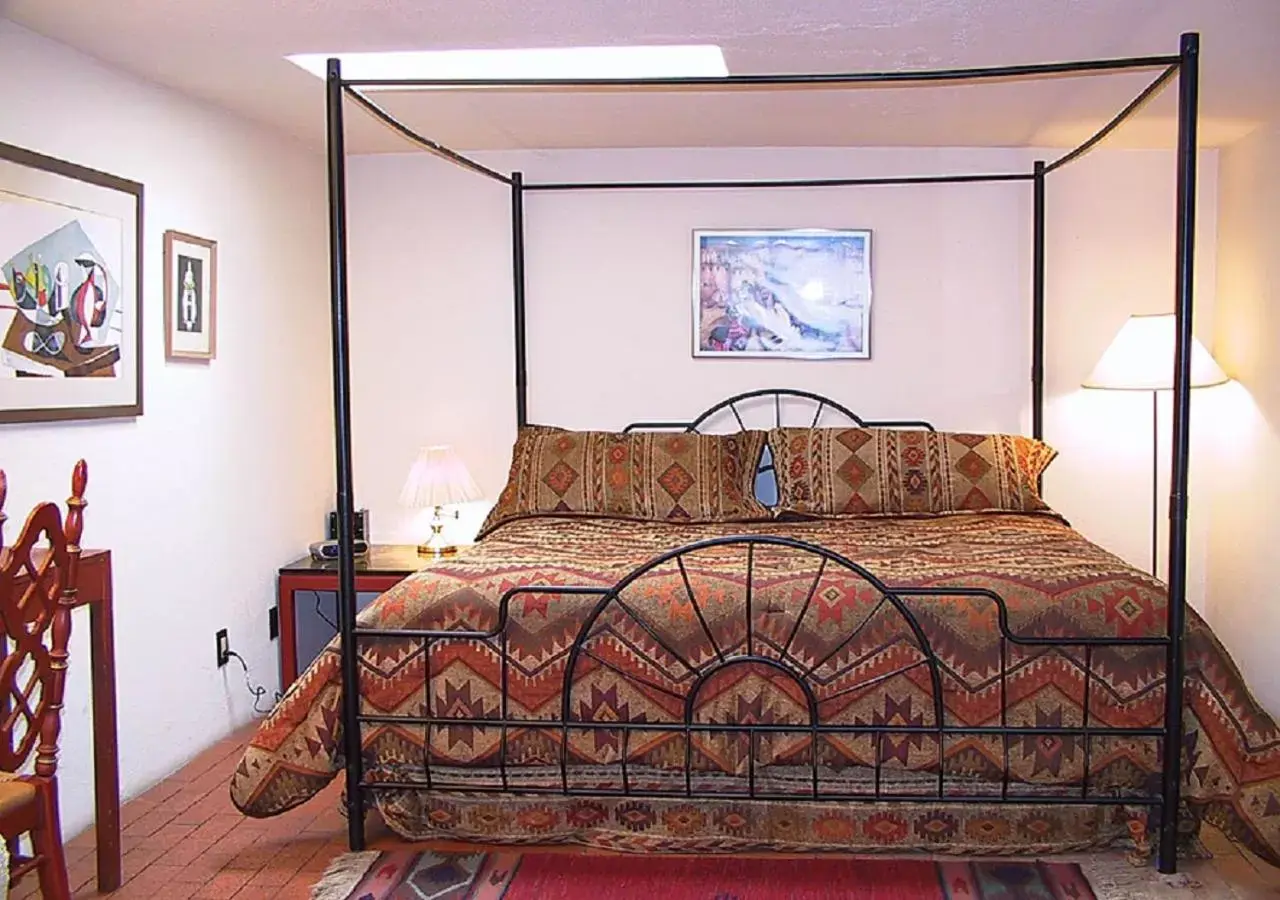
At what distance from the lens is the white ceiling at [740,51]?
2.79 meters

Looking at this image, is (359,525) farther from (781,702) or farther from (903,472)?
(781,702)

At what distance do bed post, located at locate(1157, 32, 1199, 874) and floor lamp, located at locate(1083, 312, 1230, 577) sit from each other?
1555 mm

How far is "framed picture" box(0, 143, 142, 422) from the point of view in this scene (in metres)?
2.85

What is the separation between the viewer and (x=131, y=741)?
3.36m

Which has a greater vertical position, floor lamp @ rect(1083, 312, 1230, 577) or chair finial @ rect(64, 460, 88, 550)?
floor lamp @ rect(1083, 312, 1230, 577)

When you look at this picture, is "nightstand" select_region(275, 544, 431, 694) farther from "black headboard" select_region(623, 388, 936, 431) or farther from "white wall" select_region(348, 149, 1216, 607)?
"black headboard" select_region(623, 388, 936, 431)

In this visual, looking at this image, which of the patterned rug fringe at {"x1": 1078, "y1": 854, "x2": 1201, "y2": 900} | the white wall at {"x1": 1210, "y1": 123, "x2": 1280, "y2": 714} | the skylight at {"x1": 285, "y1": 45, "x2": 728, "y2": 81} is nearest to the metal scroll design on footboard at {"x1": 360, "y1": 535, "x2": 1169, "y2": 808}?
the patterned rug fringe at {"x1": 1078, "y1": 854, "x2": 1201, "y2": 900}

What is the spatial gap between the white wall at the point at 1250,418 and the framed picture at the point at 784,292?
4.11 feet

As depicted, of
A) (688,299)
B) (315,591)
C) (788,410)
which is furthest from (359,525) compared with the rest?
(788,410)

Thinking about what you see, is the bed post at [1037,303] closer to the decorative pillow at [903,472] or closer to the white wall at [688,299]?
the white wall at [688,299]

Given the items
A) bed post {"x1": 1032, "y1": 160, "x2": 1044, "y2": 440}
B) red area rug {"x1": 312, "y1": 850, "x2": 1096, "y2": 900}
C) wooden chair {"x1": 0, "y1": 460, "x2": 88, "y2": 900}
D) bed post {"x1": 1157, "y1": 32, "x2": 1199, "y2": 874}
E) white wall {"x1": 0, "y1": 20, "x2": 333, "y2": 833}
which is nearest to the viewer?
wooden chair {"x1": 0, "y1": 460, "x2": 88, "y2": 900}

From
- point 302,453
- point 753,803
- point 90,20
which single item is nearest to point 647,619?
point 753,803

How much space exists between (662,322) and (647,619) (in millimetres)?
2066

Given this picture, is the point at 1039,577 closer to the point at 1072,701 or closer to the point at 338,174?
the point at 1072,701
